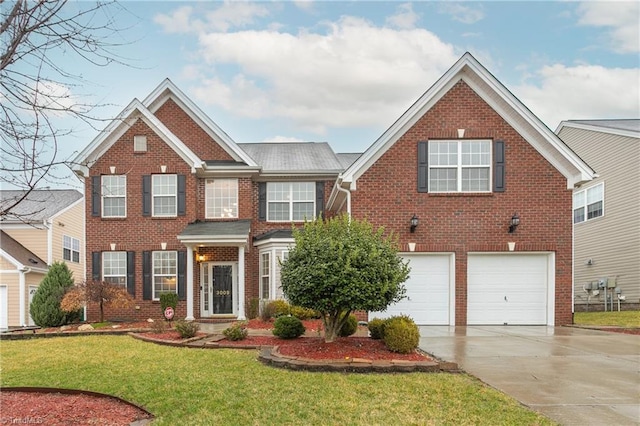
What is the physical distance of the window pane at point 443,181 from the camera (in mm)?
14445

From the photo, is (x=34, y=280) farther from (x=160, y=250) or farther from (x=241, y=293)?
(x=241, y=293)

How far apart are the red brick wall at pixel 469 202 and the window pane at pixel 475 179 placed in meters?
0.31

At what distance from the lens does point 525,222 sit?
46.5 ft

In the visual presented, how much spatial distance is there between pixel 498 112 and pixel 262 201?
9.55 m

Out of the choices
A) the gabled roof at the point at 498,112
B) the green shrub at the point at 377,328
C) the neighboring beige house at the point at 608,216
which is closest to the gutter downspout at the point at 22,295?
the gabled roof at the point at 498,112

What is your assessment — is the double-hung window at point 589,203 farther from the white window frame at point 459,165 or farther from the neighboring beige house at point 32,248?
the neighboring beige house at point 32,248

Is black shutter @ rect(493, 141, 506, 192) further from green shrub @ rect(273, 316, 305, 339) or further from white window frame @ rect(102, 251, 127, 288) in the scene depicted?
white window frame @ rect(102, 251, 127, 288)

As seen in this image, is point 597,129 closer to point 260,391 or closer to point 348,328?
point 348,328

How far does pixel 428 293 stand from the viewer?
559 inches

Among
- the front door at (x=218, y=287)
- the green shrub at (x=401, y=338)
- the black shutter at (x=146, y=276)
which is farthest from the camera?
the front door at (x=218, y=287)

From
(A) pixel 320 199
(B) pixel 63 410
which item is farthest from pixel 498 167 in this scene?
(B) pixel 63 410

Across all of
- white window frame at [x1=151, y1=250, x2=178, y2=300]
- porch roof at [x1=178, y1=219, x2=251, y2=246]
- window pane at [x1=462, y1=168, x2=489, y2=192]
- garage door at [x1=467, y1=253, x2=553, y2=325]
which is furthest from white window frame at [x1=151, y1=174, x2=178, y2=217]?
garage door at [x1=467, y1=253, x2=553, y2=325]

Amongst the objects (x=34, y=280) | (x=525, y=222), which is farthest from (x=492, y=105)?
(x=34, y=280)

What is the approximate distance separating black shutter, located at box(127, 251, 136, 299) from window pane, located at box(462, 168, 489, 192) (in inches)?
485
